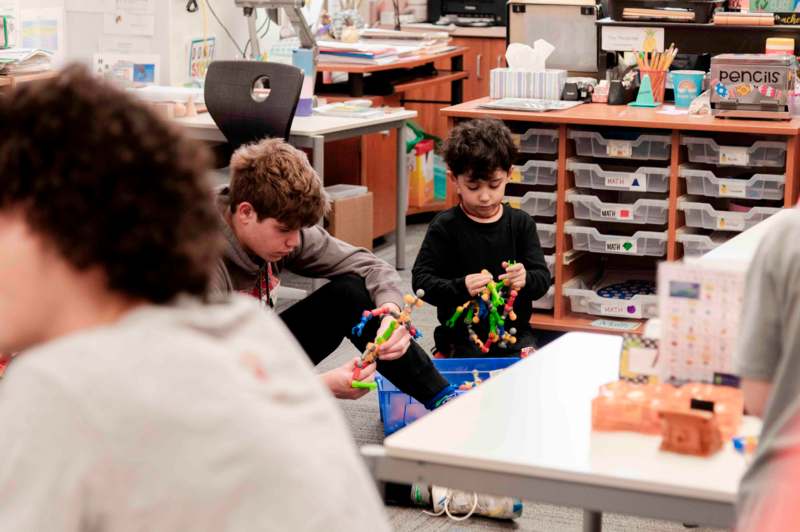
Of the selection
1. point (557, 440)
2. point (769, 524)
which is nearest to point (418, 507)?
point (557, 440)

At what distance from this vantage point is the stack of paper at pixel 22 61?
12.1ft

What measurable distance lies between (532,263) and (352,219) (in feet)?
5.49

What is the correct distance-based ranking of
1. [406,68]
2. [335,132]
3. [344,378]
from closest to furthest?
1. [344,378]
2. [335,132]
3. [406,68]

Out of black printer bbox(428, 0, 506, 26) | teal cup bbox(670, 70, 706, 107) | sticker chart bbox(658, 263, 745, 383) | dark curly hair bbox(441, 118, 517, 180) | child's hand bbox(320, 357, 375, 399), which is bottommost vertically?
child's hand bbox(320, 357, 375, 399)

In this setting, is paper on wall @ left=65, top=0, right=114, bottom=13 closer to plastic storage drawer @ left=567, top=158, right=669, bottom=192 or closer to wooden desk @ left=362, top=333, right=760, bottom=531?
plastic storage drawer @ left=567, top=158, right=669, bottom=192

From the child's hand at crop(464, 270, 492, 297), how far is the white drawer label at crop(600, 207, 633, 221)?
984mm

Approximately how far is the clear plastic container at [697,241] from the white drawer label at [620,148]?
0.98 feet

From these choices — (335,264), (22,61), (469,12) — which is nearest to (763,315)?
(335,264)

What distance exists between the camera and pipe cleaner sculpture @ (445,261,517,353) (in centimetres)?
306

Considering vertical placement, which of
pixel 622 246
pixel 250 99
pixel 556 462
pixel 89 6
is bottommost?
pixel 622 246

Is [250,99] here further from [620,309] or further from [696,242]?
[696,242]

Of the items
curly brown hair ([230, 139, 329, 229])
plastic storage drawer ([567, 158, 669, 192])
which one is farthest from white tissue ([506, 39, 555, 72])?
curly brown hair ([230, 139, 329, 229])

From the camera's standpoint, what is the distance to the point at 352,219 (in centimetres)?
483

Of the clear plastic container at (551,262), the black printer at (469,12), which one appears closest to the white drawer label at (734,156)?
the clear plastic container at (551,262)
